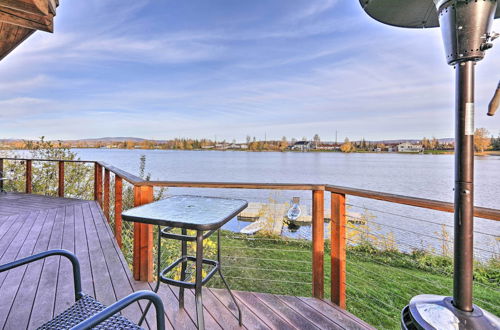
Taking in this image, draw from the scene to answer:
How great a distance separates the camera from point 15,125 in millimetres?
13688

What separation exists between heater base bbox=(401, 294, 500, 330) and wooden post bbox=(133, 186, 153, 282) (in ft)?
6.23

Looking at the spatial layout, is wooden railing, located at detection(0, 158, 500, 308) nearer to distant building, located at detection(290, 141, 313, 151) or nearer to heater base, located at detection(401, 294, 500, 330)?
heater base, located at detection(401, 294, 500, 330)

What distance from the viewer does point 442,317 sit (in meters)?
1.05

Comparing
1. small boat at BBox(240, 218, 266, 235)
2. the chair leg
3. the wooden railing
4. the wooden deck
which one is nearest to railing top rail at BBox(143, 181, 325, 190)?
the wooden railing

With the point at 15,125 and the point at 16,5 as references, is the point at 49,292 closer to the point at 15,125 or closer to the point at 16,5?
the point at 16,5

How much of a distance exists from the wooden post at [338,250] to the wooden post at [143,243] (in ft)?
4.96

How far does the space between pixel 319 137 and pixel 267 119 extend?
15.0ft

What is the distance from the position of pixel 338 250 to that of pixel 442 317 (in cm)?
96

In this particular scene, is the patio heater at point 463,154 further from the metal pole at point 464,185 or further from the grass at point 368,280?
the grass at point 368,280

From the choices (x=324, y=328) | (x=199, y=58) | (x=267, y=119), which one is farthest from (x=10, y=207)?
(x=267, y=119)

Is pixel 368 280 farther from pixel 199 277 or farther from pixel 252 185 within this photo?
pixel 199 277

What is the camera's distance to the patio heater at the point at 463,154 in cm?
104

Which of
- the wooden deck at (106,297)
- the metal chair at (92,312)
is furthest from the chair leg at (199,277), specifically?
the metal chair at (92,312)

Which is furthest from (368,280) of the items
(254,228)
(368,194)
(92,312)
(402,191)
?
(402,191)
